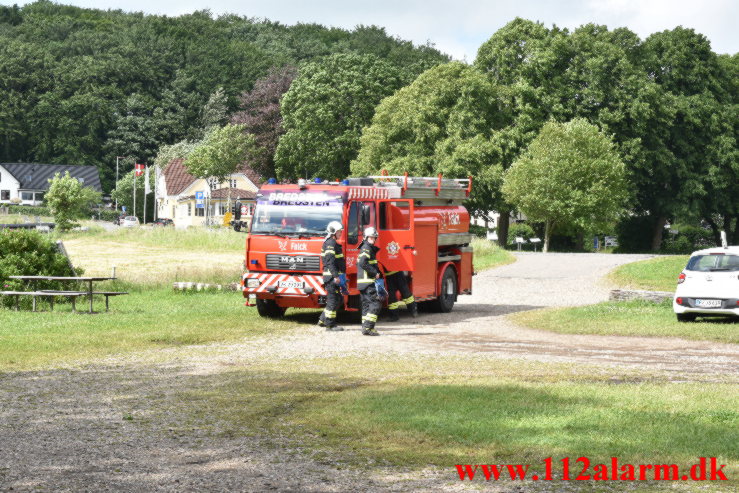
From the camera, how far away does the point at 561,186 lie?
191 ft

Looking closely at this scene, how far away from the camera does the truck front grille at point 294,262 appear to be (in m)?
20.6

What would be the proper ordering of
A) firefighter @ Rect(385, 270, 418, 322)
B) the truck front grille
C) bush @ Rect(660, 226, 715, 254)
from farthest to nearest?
bush @ Rect(660, 226, 715, 254) < firefighter @ Rect(385, 270, 418, 322) < the truck front grille

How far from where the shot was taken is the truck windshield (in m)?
20.9

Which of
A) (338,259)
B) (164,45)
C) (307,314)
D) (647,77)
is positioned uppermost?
(164,45)

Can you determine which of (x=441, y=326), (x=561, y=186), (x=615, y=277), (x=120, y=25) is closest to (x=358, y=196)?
(x=441, y=326)

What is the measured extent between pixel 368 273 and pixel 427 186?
3.82 m

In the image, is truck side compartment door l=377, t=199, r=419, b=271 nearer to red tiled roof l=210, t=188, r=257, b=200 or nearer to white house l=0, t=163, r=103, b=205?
red tiled roof l=210, t=188, r=257, b=200

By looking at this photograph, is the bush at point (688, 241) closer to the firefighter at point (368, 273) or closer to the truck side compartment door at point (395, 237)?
the truck side compartment door at point (395, 237)

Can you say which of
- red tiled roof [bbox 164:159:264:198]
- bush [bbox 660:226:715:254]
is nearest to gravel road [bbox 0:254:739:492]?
bush [bbox 660:226:715:254]

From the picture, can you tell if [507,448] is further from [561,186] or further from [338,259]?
[561,186]

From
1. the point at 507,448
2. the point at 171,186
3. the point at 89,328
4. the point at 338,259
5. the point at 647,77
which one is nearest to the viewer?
the point at 507,448

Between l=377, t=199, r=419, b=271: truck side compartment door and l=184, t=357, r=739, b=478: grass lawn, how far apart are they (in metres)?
7.74

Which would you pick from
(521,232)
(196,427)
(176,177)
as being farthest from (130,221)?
(196,427)

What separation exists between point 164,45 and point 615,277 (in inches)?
4367
